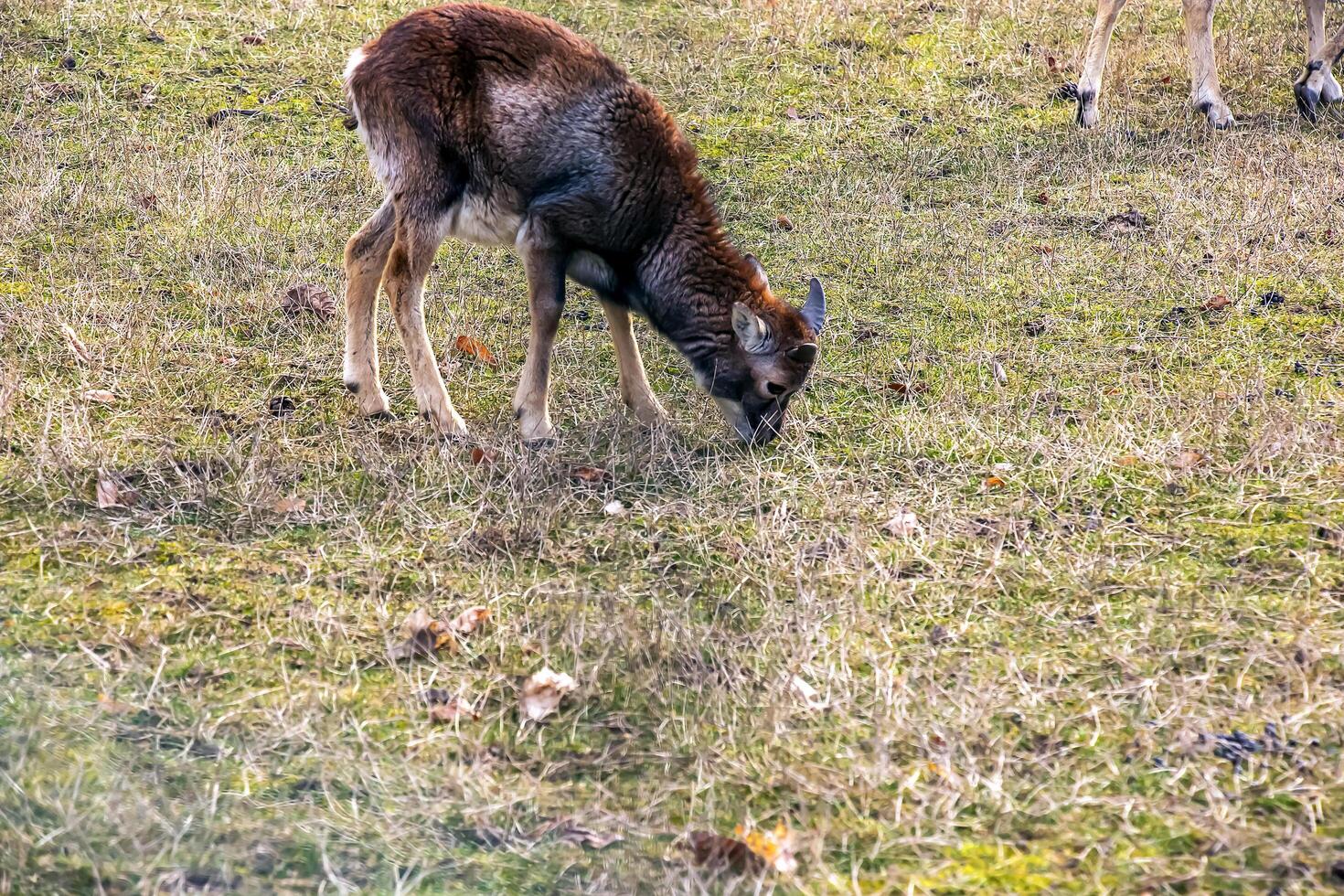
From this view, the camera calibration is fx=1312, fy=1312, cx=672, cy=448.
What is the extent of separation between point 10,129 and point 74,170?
0.89m

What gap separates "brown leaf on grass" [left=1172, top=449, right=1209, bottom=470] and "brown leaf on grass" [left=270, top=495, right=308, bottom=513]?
12.3 ft

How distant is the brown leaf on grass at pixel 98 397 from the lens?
6.16 meters

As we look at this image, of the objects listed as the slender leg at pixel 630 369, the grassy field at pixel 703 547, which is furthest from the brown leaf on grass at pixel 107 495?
the slender leg at pixel 630 369

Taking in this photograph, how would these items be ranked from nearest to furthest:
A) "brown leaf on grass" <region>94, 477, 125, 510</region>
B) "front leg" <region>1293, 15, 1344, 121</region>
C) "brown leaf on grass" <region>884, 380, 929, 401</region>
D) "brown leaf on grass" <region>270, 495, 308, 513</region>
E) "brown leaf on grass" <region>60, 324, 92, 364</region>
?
"brown leaf on grass" <region>94, 477, 125, 510</region> < "brown leaf on grass" <region>270, 495, 308, 513</region> < "brown leaf on grass" <region>60, 324, 92, 364</region> < "brown leaf on grass" <region>884, 380, 929, 401</region> < "front leg" <region>1293, 15, 1344, 121</region>

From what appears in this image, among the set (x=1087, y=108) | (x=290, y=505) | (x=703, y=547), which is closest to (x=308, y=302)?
(x=290, y=505)

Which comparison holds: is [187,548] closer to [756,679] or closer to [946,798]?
[756,679]

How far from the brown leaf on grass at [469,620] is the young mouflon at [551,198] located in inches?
65.9

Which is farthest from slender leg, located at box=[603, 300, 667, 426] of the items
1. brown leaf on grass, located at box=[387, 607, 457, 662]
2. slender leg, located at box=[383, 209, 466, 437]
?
brown leaf on grass, located at box=[387, 607, 457, 662]

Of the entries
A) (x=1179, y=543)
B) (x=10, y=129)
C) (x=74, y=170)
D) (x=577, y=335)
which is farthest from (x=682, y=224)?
(x=10, y=129)

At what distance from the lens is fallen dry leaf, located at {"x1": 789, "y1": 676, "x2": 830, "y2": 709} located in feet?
13.8

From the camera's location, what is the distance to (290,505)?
5.43 m

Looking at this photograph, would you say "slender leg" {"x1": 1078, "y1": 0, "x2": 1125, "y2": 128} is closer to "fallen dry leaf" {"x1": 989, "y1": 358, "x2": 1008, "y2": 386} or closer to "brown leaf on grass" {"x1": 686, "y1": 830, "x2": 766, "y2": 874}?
"fallen dry leaf" {"x1": 989, "y1": 358, "x2": 1008, "y2": 386}

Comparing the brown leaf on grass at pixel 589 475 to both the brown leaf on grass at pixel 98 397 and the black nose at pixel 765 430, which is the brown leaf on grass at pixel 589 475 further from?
the brown leaf on grass at pixel 98 397

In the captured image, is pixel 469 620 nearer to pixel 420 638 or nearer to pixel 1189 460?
pixel 420 638
